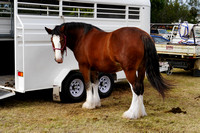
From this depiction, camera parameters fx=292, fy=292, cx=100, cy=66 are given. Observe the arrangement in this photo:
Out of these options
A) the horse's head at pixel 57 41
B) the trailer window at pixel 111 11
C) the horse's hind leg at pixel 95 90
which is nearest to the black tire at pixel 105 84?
the horse's hind leg at pixel 95 90

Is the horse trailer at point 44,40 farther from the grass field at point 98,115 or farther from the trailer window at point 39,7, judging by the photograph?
the grass field at point 98,115

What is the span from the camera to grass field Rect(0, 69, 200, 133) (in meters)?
5.23

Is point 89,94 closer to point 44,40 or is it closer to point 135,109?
point 135,109

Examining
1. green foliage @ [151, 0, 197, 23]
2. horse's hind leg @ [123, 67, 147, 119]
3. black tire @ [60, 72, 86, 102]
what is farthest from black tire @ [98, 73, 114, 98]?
green foliage @ [151, 0, 197, 23]

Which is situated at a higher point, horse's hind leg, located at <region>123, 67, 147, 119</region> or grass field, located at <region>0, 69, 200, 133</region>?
horse's hind leg, located at <region>123, 67, 147, 119</region>

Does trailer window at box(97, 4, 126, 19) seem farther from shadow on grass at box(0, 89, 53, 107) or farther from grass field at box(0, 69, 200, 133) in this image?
shadow on grass at box(0, 89, 53, 107)

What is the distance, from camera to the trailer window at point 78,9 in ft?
23.3

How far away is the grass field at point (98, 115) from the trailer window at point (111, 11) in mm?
2206

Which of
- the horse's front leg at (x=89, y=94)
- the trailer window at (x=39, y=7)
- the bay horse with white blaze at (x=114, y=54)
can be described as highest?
the trailer window at (x=39, y=7)

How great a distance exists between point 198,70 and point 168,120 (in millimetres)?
6656

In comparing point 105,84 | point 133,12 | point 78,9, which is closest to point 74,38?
point 78,9

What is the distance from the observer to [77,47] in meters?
6.64

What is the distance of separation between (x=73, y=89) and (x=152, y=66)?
2.28 metres

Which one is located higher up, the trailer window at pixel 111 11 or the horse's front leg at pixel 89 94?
the trailer window at pixel 111 11
